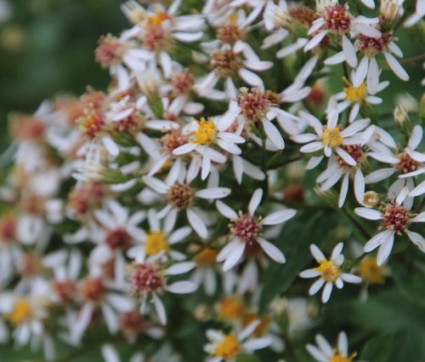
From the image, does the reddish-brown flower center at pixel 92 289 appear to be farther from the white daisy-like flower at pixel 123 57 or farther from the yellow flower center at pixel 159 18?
the yellow flower center at pixel 159 18

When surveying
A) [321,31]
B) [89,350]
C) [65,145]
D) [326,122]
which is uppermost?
[321,31]

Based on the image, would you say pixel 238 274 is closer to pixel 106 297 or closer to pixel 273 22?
pixel 106 297

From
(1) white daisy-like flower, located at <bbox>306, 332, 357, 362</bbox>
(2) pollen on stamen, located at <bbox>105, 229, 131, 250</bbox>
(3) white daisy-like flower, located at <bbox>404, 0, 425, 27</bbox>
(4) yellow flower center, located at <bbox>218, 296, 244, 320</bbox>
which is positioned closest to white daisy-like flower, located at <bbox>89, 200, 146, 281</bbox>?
(2) pollen on stamen, located at <bbox>105, 229, 131, 250</bbox>

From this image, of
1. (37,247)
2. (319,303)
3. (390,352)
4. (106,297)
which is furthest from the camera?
(37,247)

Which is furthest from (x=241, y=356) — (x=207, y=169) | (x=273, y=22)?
(x=273, y=22)

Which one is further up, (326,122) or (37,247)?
(326,122)

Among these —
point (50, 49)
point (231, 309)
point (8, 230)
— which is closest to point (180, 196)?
point (231, 309)

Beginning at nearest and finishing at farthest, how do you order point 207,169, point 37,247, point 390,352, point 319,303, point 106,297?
point 207,169 → point 390,352 → point 319,303 → point 106,297 → point 37,247

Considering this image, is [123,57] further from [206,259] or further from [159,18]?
[206,259]
